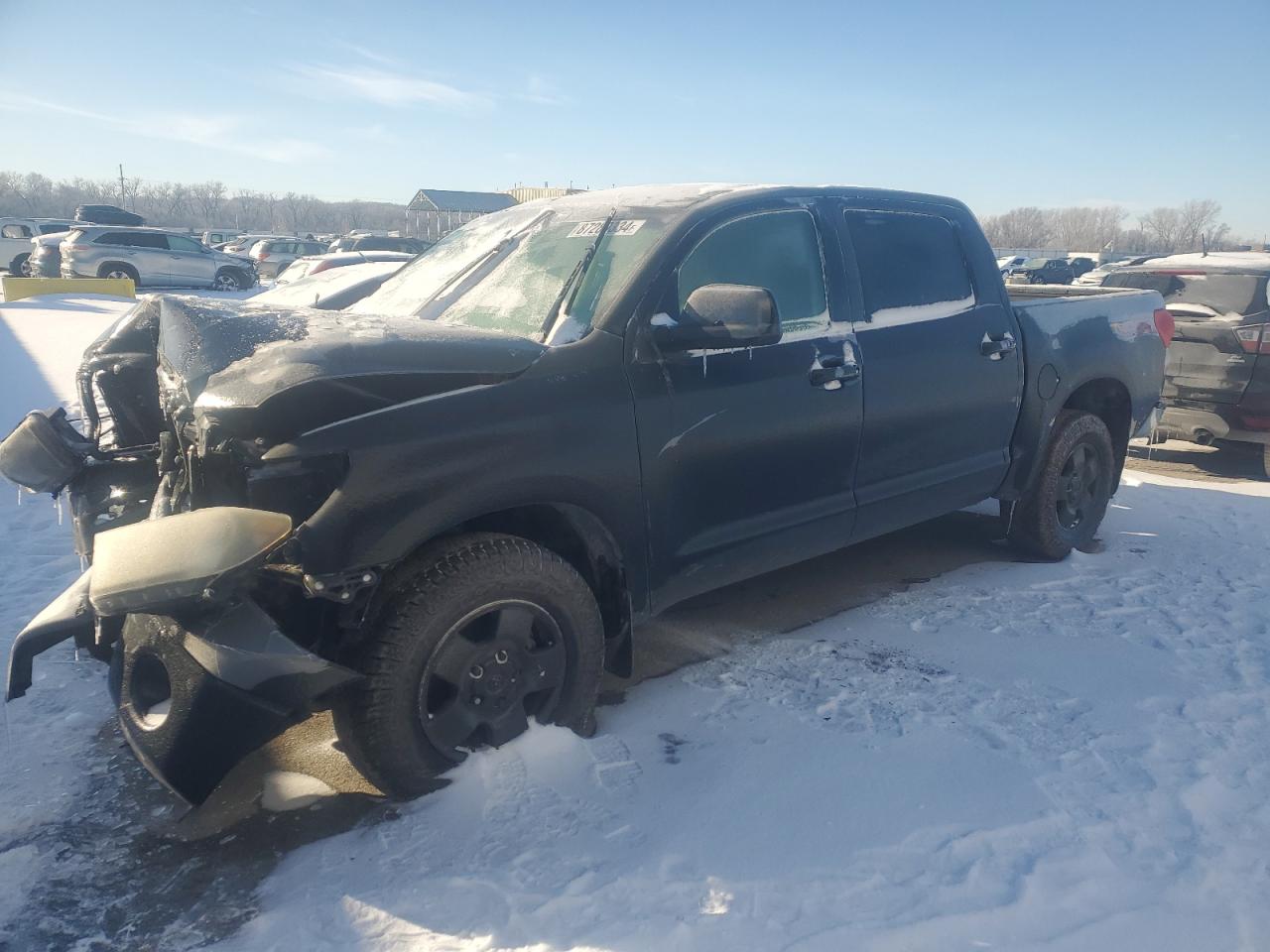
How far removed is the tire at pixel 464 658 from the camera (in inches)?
102

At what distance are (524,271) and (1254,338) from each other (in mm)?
6237

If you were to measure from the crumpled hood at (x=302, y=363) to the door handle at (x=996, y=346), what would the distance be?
2360 millimetres

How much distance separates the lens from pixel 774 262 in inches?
143

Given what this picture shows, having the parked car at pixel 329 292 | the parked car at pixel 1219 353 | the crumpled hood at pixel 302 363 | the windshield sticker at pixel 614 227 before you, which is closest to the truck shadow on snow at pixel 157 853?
the crumpled hood at pixel 302 363

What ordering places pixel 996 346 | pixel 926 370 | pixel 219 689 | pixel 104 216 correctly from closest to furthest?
pixel 219 689 → pixel 926 370 → pixel 996 346 → pixel 104 216

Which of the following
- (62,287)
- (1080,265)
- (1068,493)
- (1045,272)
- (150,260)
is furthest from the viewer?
(1080,265)

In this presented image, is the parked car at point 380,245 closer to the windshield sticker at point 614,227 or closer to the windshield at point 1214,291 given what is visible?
the windshield at point 1214,291

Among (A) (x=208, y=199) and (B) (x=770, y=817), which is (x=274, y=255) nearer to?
(B) (x=770, y=817)

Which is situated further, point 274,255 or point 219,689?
point 274,255

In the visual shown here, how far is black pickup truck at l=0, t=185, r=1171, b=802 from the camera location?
244 cm

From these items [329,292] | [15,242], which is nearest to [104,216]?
[15,242]

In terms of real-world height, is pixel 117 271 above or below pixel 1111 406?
above

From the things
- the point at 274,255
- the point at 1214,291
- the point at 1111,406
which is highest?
the point at 274,255

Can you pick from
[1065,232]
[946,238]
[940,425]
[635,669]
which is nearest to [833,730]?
[635,669]
